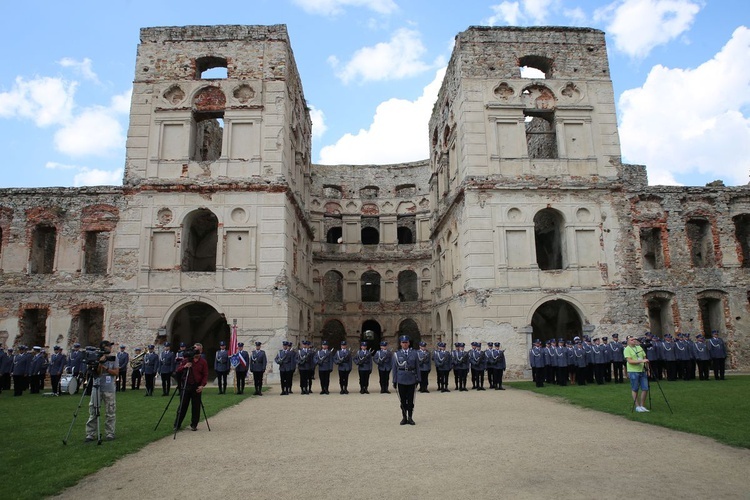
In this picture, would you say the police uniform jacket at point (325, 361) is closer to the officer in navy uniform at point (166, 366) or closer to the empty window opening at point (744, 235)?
the officer in navy uniform at point (166, 366)

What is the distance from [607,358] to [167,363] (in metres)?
14.9

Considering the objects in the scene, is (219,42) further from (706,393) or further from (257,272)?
(706,393)

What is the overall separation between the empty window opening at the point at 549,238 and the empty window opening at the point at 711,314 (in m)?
6.35

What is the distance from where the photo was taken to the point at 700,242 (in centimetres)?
2512

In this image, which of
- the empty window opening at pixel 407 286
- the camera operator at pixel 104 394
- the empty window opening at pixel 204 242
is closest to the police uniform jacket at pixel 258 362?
the camera operator at pixel 104 394

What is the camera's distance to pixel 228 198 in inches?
888

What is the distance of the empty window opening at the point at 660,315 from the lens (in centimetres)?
2289

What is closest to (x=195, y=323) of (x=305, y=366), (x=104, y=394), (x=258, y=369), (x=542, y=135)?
(x=258, y=369)

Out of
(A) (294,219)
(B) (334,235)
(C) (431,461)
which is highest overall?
(B) (334,235)

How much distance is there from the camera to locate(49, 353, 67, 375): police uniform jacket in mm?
17547

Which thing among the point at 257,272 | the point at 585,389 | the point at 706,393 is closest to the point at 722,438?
the point at 706,393

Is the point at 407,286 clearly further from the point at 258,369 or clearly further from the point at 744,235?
the point at 258,369

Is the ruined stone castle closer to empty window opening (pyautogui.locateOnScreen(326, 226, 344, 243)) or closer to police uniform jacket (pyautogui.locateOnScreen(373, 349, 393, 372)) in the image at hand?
police uniform jacket (pyautogui.locateOnScreen(373, 349, 393, 372))

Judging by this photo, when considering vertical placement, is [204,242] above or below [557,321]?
above
